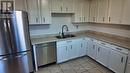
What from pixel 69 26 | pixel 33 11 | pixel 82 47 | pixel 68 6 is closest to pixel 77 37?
pixel 82 47

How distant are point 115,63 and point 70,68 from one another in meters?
1.28

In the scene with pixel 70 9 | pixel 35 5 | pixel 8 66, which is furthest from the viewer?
pixel 70 9

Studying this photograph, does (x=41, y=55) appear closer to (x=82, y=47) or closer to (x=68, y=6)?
(x=82, y=47)

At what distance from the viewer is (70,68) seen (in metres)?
2.94

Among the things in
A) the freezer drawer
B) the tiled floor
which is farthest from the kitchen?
the freezer drawer

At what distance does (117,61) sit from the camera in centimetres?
245

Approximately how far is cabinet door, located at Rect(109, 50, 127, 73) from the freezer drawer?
2.22 meters

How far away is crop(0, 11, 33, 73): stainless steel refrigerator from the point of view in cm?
205

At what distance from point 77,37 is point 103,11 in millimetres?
1215

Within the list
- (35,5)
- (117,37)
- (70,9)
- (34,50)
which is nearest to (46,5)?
(35,5)

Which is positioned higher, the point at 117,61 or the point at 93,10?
the point at 93,10

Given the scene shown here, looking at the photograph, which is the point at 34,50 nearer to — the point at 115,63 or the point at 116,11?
the point at 115,63

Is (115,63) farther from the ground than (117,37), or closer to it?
closer to it

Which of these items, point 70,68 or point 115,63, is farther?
point 70,68
